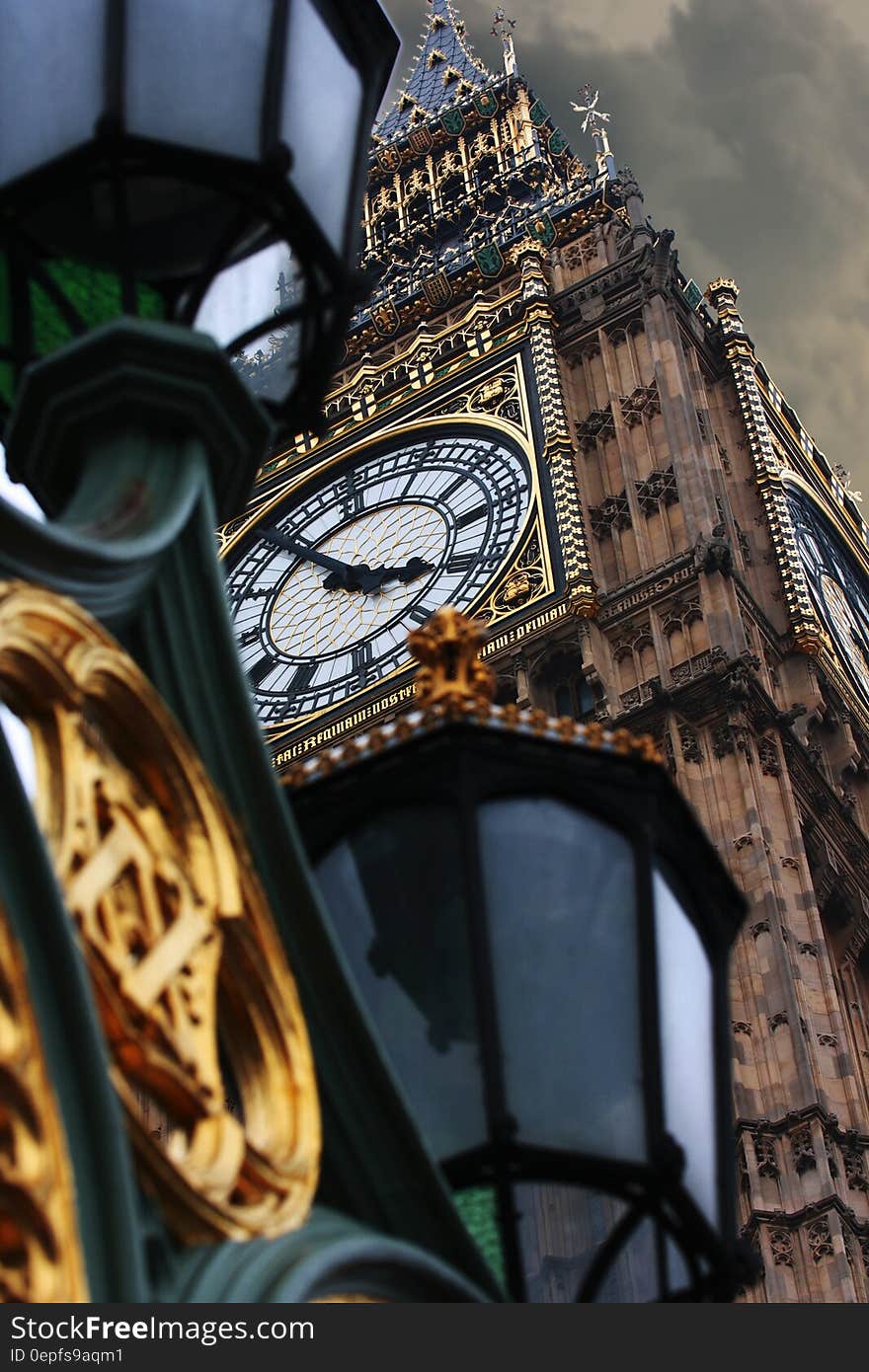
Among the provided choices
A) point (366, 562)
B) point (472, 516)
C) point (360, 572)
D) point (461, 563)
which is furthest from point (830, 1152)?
point (366, 562)

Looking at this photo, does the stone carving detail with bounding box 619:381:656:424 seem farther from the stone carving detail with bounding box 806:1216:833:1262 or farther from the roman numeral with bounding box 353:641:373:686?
the stone carving detail with bounding box 806:1216:833:1262

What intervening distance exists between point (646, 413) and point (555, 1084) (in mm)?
21151

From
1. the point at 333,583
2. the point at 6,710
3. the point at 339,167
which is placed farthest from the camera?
the point at 333,583

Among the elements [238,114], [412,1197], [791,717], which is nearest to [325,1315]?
[412,1197]

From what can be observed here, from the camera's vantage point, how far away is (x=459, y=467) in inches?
947

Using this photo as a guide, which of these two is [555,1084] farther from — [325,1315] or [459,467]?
[459,467]

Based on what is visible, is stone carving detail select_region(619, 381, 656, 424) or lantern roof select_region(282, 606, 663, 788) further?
stone carving detail select_region(619, 381, 656, 424)

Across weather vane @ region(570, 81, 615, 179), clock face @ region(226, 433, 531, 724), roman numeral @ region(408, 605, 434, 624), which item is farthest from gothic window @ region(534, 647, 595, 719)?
weather vane @ region(570, 81, 615, 179)

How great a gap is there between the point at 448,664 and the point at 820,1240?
544 inches

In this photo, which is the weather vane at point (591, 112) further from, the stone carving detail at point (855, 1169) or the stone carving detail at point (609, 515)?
the stone carving detail at point (855, 1169)

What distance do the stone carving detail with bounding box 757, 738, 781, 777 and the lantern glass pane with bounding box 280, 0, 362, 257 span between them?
1673cm

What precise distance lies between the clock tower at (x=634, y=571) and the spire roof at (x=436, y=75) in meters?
3.87

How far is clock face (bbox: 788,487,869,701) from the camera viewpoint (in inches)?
966

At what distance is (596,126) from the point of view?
2911 cm
